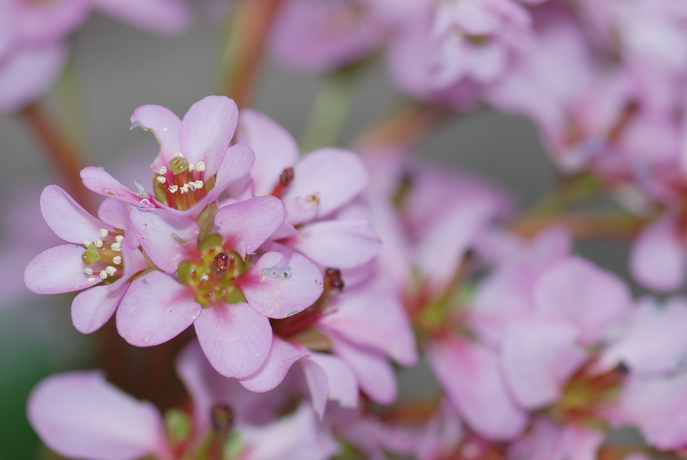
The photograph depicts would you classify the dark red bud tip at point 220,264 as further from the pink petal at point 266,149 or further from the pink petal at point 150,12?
the pink petal at point 150,12

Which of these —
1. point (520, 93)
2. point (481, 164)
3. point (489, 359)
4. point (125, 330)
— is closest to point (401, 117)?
point (520, 93)

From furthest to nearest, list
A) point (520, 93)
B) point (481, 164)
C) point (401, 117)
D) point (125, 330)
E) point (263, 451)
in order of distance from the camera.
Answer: point (481, 164) < point (401, 117) < point (520, 93) < point (263, 451) < point (125, 330)

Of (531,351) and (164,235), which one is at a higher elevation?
(164,235)

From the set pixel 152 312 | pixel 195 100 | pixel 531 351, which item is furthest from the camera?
pixel 195 100

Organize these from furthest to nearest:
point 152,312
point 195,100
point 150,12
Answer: point 195,100, point 150,12, point 152,312

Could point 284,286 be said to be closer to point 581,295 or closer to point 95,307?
point 95,307

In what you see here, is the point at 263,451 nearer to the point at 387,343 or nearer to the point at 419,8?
Answer: the point at 387,343

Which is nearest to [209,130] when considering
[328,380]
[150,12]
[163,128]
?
[163,128]

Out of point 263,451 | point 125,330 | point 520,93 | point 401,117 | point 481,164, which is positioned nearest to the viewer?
point 125,330

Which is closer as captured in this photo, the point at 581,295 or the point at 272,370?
the point at 272,370
